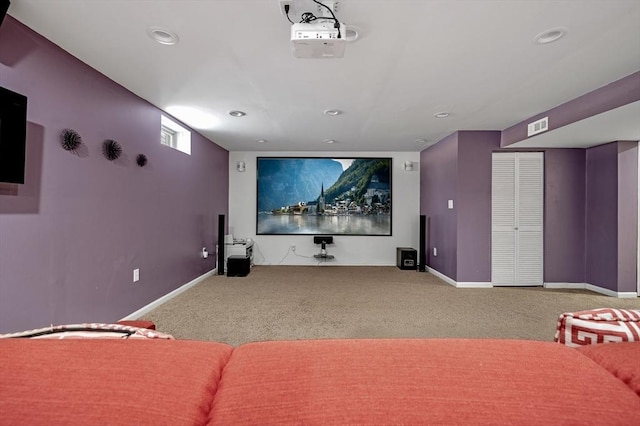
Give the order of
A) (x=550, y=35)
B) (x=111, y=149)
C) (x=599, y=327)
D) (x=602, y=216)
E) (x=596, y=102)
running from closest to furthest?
1. (x=599, y=327)
2. (x=550, y=35)
3. (x=111, y=149)
4. (x=596, y=102)
5. (x=602, y=216)

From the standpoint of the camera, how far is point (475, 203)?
4.64m

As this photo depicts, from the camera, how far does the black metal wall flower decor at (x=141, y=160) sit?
321 centimetres

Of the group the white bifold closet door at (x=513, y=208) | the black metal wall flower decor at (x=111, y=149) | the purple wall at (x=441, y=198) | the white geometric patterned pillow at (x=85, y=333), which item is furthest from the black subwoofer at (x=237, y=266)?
the white geometric patterned pillow at (x=85, y=333)

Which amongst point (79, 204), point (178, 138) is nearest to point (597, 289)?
point (79, 204)

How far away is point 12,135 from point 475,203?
5159 millimetres

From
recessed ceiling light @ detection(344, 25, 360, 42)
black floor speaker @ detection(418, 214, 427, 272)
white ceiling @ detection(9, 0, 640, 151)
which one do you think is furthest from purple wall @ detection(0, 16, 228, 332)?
black floor speaker @ detection(418, 214, 427, 272)

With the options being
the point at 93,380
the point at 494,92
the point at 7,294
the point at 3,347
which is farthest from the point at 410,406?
the point at 494,92

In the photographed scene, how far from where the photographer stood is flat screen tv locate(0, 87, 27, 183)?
1.79m

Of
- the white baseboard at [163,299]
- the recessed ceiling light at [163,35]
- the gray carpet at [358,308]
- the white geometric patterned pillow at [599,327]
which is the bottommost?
the gray carpet at [358,308]

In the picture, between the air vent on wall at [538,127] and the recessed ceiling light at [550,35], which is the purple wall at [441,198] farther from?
the recessed ceiling light at [550,35]

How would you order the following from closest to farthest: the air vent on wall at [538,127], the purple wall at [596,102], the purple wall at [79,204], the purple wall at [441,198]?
1. the purple wall at [79,204]
2. the purple wall at [596,102]
3. the air vent on wall at [538,127]
4. the purple wall at [441,198]

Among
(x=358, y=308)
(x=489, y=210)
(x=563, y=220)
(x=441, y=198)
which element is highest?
(x=441, y=198)

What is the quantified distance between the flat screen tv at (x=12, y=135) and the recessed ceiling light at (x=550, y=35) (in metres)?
3.45

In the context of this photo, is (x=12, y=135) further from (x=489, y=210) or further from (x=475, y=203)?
(x=489, y=210)
